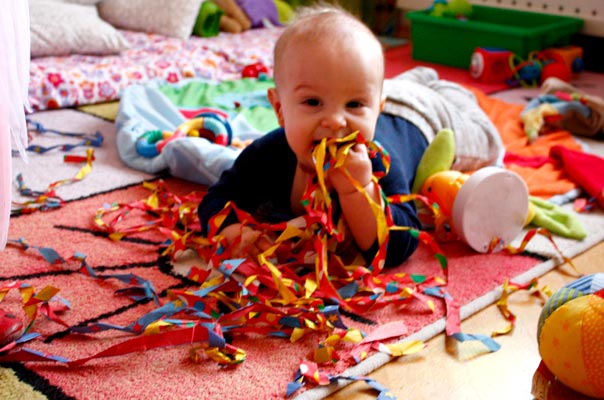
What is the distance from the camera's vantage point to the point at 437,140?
4.45 ft

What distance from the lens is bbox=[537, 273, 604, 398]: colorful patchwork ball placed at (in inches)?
28.5

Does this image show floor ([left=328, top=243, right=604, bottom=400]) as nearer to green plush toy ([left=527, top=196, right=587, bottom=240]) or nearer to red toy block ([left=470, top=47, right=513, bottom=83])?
green plush toy ([left=527, top=196, right=587, bottom=240])

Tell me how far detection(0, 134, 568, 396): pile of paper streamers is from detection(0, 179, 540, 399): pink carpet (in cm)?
1

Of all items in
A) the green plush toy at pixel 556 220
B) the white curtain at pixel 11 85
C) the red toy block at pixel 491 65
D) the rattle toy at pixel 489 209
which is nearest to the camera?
the white curtain at pixel 11 85

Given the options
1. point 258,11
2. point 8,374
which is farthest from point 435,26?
point 8,374

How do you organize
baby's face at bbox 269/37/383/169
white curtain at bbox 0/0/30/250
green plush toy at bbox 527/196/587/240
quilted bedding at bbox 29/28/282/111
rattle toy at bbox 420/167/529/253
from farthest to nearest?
quilted bedding at bbox 29/28/282/111 → green plush toy at bbox 527/196/587/240 → rattle toy at bbox 420/167/529/253 → baby's face at bbox 269/37/383/169 → white curtain at bbox 0/0/30/250

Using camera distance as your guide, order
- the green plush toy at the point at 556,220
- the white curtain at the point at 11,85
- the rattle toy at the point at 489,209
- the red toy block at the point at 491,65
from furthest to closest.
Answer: the red toy block at the point at 491,65 → the green plush toy at the point at 556,220 → the rattle toy at the point at 489,209 → the white curtain at the point at 11,85

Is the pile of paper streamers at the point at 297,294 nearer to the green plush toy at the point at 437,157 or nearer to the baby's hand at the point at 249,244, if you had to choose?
the baby's hand at the point at 249,244

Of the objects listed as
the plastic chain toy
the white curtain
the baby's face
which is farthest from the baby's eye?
the plastic chain toy

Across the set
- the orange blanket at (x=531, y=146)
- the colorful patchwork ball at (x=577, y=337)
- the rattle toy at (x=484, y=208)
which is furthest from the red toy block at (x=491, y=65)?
the colorful patchwork ball at (x=577, y=337)

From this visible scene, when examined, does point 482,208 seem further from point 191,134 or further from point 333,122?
point 191,134

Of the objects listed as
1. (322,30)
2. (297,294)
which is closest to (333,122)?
(322,30)

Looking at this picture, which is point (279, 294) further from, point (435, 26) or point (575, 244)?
point (435, 26)

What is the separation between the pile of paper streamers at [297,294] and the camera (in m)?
0.90
